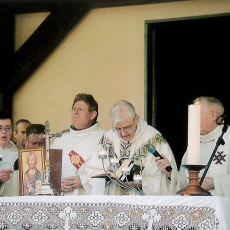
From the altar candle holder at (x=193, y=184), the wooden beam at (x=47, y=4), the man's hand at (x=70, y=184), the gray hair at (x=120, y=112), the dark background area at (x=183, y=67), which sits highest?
the wooden beam at (x=47, y=4)

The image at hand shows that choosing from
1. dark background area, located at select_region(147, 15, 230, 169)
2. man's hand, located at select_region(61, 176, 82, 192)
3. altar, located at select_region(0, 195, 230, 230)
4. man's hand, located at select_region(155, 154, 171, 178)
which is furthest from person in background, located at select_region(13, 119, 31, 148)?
altar, located at select_region(0, 195, 230, 230)

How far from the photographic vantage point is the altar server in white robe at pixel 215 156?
19.4 feet

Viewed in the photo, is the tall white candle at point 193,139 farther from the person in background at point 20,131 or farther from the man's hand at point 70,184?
the person in background at point 20,131

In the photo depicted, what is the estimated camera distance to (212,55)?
7.63m

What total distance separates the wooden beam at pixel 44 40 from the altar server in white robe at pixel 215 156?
2268 mm

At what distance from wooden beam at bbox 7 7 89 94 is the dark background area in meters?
0.92

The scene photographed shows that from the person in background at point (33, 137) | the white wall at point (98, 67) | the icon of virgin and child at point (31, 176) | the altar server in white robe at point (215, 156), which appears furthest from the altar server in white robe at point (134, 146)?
the white wall at point (98, 67)

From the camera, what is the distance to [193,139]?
4551mm

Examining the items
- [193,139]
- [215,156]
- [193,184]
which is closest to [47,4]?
[215,156]

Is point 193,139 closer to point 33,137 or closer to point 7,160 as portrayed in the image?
point 7,160

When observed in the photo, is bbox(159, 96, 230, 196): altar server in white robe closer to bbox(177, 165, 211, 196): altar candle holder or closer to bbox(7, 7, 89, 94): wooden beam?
bbox(177, 165, 211, 196): altar candle holder

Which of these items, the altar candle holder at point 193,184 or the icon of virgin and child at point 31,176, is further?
the icon of virgin and child at point 31,176

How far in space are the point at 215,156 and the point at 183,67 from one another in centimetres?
181

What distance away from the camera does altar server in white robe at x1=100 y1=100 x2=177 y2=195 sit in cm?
613
